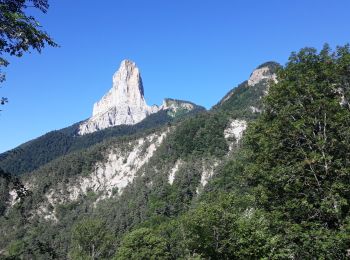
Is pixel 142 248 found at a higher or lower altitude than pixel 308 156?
lower

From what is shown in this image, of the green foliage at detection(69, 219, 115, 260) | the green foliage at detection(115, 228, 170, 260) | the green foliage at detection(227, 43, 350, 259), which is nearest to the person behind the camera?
the green foliage at detection(227, 43, 350, 259)

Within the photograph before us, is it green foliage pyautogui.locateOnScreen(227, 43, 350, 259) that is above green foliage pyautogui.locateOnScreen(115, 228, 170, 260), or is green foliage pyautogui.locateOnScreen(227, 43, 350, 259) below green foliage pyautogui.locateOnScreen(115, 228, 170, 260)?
above

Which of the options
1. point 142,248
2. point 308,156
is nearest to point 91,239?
point 142,248

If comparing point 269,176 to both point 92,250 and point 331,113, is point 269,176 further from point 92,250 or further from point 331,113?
point 92,250

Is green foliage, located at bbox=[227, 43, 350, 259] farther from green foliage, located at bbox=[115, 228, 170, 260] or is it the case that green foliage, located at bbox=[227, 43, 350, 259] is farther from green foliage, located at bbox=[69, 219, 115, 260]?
green foliage, located at bbox=[69, 219, 115, 260]

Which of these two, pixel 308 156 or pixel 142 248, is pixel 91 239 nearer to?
pixel 142 248

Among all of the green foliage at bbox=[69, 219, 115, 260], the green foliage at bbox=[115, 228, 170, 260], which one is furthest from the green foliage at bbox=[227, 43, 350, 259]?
the green foliage at bbox=[69, 219, 115, 260]

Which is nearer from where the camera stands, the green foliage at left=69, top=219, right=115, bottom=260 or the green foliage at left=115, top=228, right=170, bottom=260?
the green foliage at left=115, top=228, right=170, bottom=260

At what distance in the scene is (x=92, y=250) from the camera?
270ft

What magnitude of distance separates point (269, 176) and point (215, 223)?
13.5 meters

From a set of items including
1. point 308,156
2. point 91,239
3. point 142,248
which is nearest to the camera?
point 308,156

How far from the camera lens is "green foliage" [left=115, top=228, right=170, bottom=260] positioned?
230 feet

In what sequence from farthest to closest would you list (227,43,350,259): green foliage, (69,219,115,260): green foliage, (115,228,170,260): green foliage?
(69,219,115,260): green foliage < (115,228,170,260): green foliage < (227,43,350,259): green foliage

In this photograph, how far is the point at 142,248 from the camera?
236 ft
